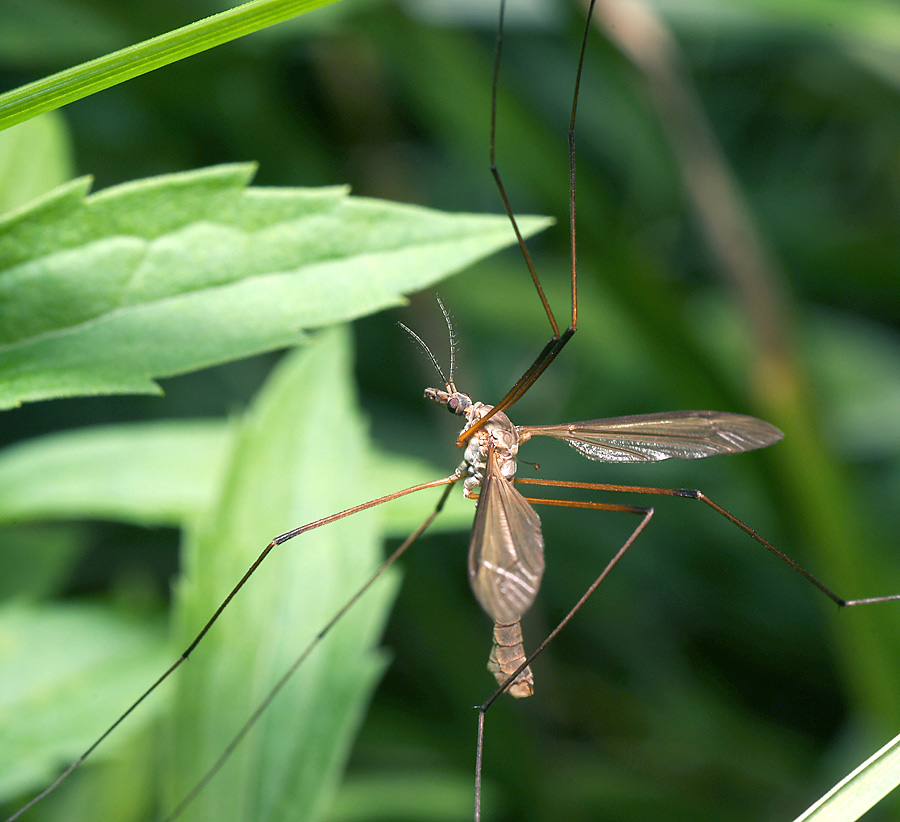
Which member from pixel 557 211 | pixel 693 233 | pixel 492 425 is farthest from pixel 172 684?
pixel 693 233

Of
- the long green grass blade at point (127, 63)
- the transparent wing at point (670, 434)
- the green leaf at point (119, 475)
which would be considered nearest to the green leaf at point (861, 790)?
the transparent wing at point (670, 434)

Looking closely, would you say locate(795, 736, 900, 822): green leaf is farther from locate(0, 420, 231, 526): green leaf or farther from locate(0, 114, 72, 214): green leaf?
locate(0, 114, 72, 214): green leaf

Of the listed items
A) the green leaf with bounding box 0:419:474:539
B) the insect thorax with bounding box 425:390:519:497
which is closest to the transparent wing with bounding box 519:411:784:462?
the insect thorax with bounding box 425:390:519:497

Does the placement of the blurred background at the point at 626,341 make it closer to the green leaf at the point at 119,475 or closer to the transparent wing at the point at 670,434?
the green leaf at the point at 119,475

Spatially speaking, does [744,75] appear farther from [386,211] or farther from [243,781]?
[243,781]

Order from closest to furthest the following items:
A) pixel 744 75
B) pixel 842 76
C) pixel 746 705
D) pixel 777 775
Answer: pixel 777 775 → pixel 746 705 → pixel 842 76 → pixel 744 75

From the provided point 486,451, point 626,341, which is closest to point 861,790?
point 486,451
